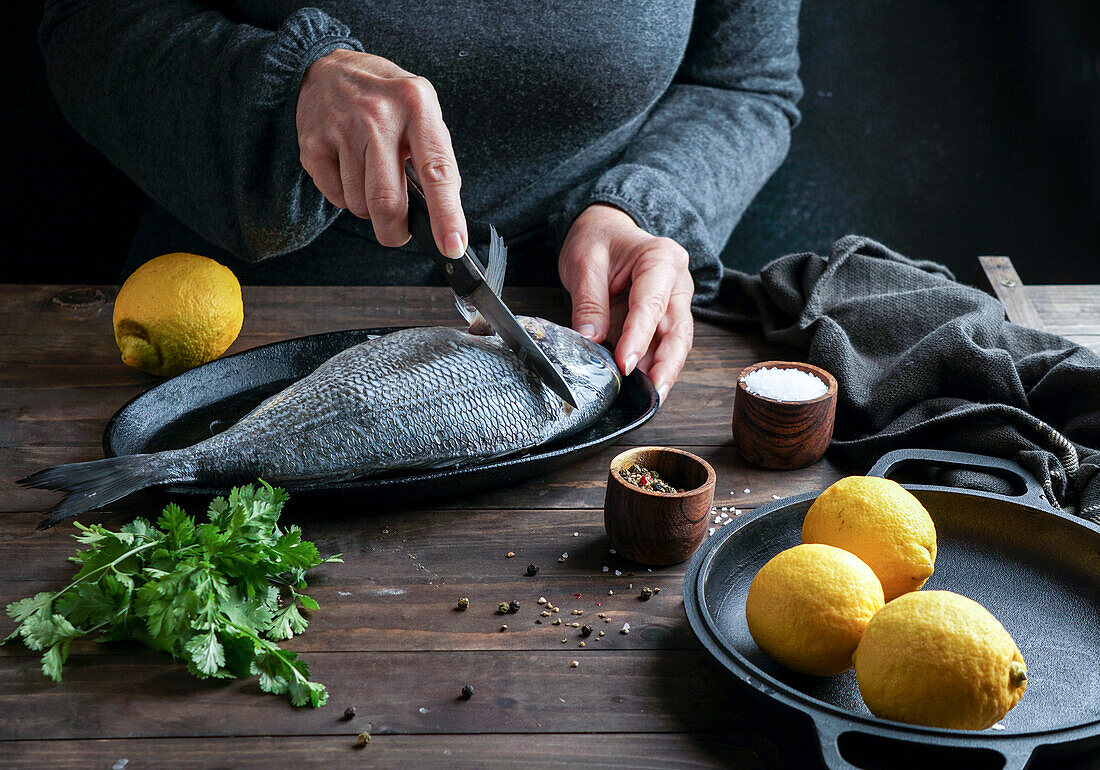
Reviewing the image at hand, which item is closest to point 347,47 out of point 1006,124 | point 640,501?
point 640,501

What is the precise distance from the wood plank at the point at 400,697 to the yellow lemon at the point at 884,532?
0.52 feet

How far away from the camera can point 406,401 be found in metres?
0.93

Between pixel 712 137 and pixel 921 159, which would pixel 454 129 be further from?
pixel 921 159

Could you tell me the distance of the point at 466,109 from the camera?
4.88 feet

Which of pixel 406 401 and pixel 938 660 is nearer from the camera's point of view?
pixel 938 660

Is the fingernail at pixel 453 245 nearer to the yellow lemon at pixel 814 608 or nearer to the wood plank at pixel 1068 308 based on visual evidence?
the yellow lemon at pixel 814 608

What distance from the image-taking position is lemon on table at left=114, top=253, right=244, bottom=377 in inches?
43.9

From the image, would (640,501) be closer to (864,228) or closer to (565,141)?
(565,141)

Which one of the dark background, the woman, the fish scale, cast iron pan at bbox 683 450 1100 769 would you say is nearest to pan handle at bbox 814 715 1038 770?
cast iron pan at bbox 683 450 1100 769

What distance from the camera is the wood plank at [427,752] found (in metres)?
0.60

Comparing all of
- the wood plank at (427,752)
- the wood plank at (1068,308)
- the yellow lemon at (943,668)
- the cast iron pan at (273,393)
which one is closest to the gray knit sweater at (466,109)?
the cast iron pan at (273,393)

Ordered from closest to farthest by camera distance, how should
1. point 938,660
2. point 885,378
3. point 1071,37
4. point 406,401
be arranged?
point 938,660 → point 406,401 → point 885,378 → point 1071,37

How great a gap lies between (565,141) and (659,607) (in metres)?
1.05

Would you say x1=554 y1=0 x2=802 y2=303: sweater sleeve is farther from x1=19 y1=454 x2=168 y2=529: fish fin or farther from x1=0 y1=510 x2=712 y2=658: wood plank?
x1=19 y1=454 x2=168 y2=529: fish fin
